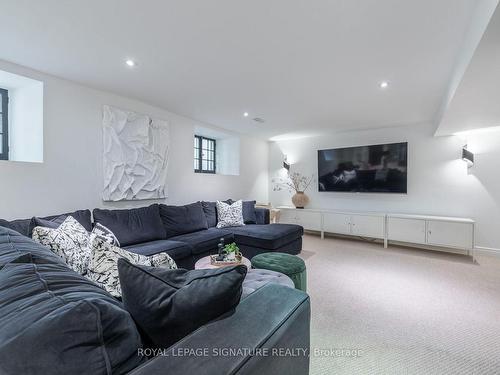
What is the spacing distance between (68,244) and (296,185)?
480cm

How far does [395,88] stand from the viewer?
9.35 ft

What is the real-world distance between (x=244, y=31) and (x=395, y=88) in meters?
2.02

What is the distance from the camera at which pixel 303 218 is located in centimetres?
527

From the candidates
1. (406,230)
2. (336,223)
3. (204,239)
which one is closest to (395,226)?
(406,230)

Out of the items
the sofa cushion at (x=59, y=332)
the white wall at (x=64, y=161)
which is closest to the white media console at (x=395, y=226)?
the white wall at (x=64, y=161)

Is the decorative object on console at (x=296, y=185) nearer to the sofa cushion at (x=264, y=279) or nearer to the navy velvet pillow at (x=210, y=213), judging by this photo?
the navy velvet pillow at (x=210, y=213)

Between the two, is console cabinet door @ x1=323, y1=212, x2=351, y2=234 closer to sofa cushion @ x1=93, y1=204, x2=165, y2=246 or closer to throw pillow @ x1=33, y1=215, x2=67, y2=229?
sofa cushion @ x1=93, y1=204, x2=165, y2=246

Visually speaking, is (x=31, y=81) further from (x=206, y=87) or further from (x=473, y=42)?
(x=473, y=42)

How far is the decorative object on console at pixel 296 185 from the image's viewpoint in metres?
5.50

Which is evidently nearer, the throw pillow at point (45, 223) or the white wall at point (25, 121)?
the throw pillow at point (45, 223)

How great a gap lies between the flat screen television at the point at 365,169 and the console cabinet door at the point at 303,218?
66 centimetres

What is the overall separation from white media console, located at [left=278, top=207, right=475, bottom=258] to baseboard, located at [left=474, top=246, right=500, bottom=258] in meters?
0.14

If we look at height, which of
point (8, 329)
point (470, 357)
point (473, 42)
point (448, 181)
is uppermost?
point (473, 42)

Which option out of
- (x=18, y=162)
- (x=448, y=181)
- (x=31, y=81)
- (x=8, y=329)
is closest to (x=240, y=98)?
(x=31, y=81)
